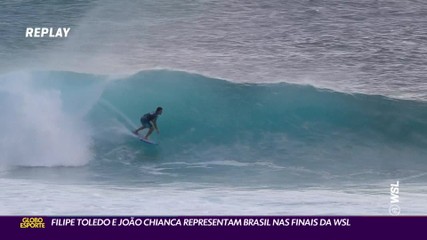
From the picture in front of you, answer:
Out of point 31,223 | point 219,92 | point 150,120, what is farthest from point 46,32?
point 31,223

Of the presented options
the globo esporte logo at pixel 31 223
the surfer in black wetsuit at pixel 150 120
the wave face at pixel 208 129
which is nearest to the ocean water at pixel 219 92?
the wave face at pixel 208 129

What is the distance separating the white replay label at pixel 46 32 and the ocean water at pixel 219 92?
0.07m

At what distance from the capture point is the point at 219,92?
11.7m

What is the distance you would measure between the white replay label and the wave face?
512 mm

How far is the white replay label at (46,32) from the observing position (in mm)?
10883

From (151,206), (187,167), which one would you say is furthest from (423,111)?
(151,206)

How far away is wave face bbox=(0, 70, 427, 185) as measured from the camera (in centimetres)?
1080

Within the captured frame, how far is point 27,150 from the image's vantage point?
10.9 m

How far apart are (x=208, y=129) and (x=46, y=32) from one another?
2393 mm

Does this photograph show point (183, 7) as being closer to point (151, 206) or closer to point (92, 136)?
point (92, 136)

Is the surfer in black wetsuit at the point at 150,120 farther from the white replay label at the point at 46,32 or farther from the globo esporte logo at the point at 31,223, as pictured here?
the globo esporte logo at the point at 31,223

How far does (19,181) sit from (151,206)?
67.8 inches

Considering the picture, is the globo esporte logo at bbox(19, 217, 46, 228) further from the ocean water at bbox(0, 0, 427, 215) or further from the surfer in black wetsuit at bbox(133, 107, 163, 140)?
the surfer in black wetsuit at bbox(133, 107, 163, 140)

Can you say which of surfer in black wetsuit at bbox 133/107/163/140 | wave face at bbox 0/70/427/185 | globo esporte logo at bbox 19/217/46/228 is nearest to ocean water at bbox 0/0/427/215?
wave face at bbox 0/70/427/185
